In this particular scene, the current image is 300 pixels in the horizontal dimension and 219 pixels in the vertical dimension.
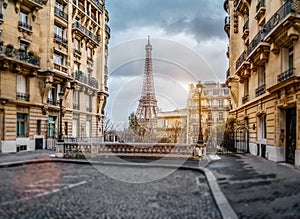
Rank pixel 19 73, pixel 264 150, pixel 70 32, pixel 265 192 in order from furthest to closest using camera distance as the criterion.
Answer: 1. pixel 70 32
2. pixel 19 73
3. pixel 264 150
4. pixel 265 192

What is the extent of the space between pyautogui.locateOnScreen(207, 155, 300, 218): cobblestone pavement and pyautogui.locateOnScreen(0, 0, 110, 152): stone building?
14368 mm

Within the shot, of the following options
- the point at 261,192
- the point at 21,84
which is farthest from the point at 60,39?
the point at 261,192

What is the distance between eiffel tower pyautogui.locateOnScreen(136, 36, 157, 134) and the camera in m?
46.5

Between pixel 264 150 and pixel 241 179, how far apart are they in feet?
27.6

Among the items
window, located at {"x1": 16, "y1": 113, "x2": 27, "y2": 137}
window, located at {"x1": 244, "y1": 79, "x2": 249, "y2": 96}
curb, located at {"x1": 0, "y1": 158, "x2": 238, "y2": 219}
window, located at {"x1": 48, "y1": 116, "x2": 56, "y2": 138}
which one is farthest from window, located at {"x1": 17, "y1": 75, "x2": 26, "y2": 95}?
window, located at {"x1": 244, "y1": 79, "x2": 249, "y2": 96}

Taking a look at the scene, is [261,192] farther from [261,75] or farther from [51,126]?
[51,126]

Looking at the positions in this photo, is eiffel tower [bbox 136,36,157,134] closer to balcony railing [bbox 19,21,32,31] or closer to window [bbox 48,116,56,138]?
window [bbox 48,116,56,138]

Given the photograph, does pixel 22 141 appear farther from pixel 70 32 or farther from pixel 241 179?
pixel 241 179

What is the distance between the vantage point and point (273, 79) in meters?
15.1

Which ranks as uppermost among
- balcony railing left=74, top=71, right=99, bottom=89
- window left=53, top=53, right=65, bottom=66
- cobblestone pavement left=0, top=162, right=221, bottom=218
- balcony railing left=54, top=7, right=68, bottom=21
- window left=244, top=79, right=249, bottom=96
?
balcony railing left=54, top=7, right=68, bottom=21

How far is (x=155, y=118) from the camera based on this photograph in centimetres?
4819

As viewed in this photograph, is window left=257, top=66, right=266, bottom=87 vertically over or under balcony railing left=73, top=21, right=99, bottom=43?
under

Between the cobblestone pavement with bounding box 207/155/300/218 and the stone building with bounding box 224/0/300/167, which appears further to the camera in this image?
the stone building with bounding box 224/0/300/167

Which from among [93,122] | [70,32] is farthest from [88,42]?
[93,122]
